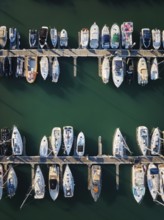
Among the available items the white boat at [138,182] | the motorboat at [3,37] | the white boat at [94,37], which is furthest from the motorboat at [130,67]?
the motorboat at [3,37]

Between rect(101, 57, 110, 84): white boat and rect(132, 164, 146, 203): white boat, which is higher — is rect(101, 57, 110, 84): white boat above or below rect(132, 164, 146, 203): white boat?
above

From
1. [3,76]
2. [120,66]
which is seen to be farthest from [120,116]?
[3,76]

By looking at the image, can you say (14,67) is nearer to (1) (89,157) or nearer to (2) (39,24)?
(2) (39,24)

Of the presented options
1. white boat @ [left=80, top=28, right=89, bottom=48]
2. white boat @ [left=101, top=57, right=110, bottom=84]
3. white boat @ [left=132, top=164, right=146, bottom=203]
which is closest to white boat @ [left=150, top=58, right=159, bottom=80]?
white boat @ [left=101, top=57, right=110, bottom=84]

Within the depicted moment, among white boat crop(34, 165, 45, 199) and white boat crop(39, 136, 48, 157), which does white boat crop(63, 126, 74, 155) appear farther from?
white boat crop(34, 165, 45, 199)

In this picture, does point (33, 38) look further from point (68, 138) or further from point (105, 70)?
point (68, 138)

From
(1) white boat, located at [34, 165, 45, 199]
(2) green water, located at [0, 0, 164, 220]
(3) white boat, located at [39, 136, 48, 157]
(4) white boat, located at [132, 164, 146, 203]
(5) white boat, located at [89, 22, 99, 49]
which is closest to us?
(1) white boat, located at [34, 165, 45, 199]

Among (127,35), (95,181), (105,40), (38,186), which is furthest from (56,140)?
(127,35)
